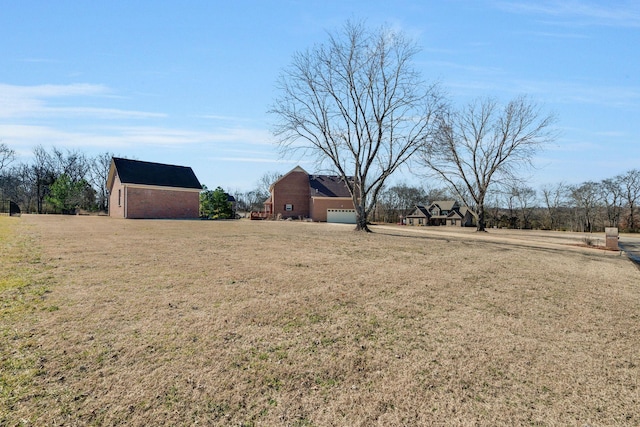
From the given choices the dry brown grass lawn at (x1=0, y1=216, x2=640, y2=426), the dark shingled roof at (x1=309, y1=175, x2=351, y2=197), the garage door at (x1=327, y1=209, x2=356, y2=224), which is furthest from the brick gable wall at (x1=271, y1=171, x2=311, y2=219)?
the dry brown grass lawn at (x1=0, y1=216, x2=640, y2=426)

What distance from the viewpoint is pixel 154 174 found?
105 feet

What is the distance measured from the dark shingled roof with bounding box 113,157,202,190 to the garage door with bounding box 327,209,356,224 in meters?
14.3

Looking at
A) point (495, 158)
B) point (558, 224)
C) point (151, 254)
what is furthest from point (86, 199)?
point (558, 224)

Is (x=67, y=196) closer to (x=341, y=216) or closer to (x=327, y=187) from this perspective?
(x=327, y=187)

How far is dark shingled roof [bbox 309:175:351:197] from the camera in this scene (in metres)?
39.6

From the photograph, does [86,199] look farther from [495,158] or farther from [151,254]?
[495,158]

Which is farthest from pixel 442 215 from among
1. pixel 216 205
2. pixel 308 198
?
pixel 216 205

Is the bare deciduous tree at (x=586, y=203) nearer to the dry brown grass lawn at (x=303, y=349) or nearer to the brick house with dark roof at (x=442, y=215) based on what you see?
the brick house with dark roof at (x=442, y=215)

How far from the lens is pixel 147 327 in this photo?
381 centimetres

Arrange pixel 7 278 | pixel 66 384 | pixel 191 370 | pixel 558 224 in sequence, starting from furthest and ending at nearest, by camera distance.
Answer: pixel 558 224, pixel 7 278, pixel 191 370, pixel 66 384

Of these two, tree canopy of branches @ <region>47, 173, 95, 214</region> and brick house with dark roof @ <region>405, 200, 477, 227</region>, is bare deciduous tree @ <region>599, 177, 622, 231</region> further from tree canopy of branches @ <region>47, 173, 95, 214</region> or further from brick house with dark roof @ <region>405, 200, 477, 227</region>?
tree canopy of branches @ <region>47, 173, 95, 214</region>

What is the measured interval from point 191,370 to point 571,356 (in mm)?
4075

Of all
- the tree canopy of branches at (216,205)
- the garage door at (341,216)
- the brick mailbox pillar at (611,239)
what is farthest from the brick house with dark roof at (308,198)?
the brick mailbox pillar at (611,239)

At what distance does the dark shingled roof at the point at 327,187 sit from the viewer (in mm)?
39625
